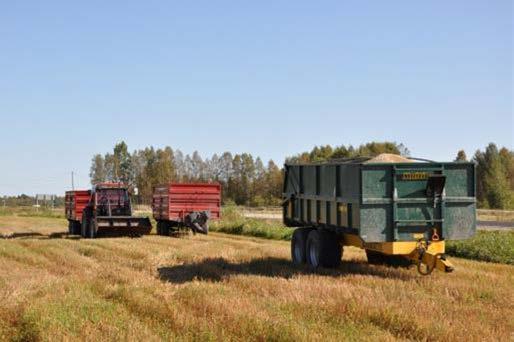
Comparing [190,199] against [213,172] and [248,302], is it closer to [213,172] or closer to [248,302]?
[248,302]

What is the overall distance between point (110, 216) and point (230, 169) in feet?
259

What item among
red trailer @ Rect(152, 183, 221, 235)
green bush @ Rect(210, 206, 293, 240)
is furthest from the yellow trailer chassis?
red trailer @ Rect(152, 183, 221, 235)

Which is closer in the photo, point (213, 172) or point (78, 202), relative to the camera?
point (78, 202)

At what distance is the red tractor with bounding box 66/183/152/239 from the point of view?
2453cm

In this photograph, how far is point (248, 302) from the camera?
29.3 feet

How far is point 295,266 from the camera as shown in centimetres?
1362

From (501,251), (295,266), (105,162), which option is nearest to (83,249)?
(295,266)

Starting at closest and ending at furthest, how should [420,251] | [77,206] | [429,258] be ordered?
[429,258] < [420,251] < [77,206]

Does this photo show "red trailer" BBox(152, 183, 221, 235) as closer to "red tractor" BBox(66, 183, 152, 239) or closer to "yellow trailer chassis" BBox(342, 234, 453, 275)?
"red tractor" BBox(66, 183, 152, 239)

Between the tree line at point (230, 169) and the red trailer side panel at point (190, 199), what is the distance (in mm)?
55062

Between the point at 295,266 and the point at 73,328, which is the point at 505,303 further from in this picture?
the point at 73,328

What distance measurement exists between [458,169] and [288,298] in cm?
475

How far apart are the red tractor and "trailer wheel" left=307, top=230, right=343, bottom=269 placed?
12.3 meters

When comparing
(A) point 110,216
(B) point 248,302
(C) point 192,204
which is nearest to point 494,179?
(C) point 192,204
